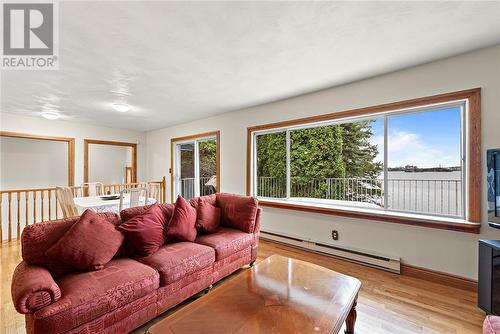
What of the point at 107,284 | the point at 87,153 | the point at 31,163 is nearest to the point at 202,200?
the point at 107,284

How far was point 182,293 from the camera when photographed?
1908mm

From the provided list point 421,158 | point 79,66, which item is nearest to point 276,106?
point 421,158

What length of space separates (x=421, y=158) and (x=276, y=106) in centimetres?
214

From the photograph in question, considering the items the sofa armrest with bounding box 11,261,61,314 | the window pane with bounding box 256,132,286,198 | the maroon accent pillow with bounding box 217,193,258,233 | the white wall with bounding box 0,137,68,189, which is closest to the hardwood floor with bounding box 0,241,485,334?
the sofa armrest with bounding box 11,261,61,314

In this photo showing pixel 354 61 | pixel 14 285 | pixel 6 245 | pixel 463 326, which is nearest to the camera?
pixel 14 285

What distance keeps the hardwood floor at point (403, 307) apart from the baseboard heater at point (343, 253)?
0.08 metres

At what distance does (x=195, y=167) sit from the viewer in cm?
530

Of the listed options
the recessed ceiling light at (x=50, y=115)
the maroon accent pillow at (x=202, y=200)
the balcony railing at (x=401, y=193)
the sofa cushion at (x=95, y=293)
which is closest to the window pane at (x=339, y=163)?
the balcony railing at (x=401, y=193)

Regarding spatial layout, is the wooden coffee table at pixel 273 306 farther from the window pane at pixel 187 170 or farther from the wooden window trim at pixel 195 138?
the window pane at pixel 187 170

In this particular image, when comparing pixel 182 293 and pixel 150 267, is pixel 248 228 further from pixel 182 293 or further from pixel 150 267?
pixel 150 267

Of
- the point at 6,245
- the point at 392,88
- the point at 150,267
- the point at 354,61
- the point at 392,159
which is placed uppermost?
the point at 354,61

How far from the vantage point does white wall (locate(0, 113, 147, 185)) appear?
167 inches

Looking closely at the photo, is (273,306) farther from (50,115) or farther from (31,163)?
(31,163)

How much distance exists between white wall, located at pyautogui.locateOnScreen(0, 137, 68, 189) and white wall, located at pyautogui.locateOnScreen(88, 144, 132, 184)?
89 cm
